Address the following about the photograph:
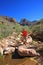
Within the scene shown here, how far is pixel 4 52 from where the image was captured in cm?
1179

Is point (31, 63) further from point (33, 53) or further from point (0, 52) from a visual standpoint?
point (0, 52)

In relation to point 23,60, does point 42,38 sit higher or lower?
higher

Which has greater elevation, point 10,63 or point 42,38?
point 42,38

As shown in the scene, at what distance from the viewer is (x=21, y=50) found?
1069cm

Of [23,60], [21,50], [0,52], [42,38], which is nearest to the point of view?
[23,60]

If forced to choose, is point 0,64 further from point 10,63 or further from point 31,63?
point 31,63

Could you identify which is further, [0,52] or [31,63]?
[0,52]

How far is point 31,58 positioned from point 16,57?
114cm

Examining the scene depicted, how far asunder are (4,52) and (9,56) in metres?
0.71

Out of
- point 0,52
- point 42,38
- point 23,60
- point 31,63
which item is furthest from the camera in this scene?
point 42,38

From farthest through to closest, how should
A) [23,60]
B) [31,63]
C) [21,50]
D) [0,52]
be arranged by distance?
[0,52] < [21,50] < [23,60] < [31,63]

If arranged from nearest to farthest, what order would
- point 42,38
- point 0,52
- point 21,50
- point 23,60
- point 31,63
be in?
point 31,63, point 23,60, point 21,50, point 0,52, point 42,38

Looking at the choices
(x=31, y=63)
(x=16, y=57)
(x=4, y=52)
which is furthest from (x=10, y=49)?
(x=31, y=63)

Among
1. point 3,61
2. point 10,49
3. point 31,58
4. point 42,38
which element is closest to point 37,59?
point 31,58
